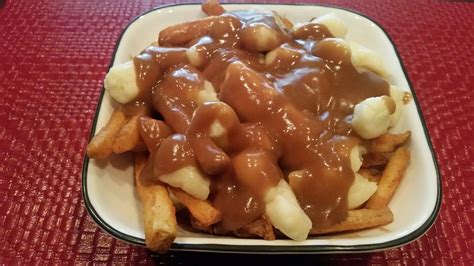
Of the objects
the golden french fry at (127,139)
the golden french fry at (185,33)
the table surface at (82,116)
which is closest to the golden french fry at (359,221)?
the table surface at (82,116)

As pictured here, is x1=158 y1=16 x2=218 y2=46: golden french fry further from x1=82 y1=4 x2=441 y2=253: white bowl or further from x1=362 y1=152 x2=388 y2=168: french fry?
x1=362 y1=152 x2=388 y2=168: french fry

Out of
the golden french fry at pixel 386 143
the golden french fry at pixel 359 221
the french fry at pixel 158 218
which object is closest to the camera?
the french fry at pixel 158 218

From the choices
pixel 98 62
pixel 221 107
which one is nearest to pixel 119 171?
pixel 221 107

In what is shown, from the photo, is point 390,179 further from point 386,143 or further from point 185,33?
point 185,33

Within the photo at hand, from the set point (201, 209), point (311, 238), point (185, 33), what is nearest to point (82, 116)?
point (185, 33)

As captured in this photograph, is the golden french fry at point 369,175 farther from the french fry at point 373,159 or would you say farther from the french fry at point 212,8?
the french fry at point 212,8
